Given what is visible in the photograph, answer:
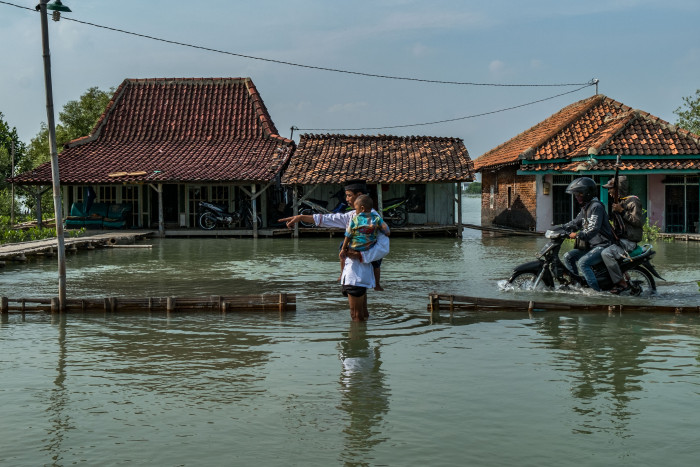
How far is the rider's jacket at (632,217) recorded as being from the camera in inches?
412

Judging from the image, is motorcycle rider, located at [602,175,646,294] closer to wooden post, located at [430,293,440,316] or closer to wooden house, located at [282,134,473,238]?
wooden post, located at [430,293,440,316]

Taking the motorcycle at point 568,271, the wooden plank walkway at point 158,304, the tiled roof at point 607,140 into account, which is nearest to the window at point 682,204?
the tiled roof at point 607,140

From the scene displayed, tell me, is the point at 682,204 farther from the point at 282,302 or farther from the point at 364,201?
the point at 364,201

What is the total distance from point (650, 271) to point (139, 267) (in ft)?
33.2

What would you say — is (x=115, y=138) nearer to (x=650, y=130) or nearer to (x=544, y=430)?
(x=650, y=130)

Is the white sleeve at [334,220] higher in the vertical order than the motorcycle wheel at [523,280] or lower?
higher

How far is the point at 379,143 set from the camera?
29938 millimetres

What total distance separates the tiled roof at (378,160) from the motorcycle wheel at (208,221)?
3133mm

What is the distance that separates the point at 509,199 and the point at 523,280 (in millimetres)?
20624

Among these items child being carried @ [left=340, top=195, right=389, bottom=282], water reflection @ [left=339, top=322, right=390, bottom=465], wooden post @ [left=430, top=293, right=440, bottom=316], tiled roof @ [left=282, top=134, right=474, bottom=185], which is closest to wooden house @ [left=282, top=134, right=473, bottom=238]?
tiled roof @ [left=282, top=134, right=474, bottom=185]

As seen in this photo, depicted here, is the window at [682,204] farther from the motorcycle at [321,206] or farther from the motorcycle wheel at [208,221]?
the motorcycle wheel at [208,221]

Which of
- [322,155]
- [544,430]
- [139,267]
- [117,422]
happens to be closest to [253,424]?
[117,422]

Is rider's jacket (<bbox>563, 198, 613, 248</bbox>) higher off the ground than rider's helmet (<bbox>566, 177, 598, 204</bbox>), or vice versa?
rider's helmet (<bbox>566, 177, 598, 204</bbox>)

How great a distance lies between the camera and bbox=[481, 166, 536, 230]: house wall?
27969 mm
